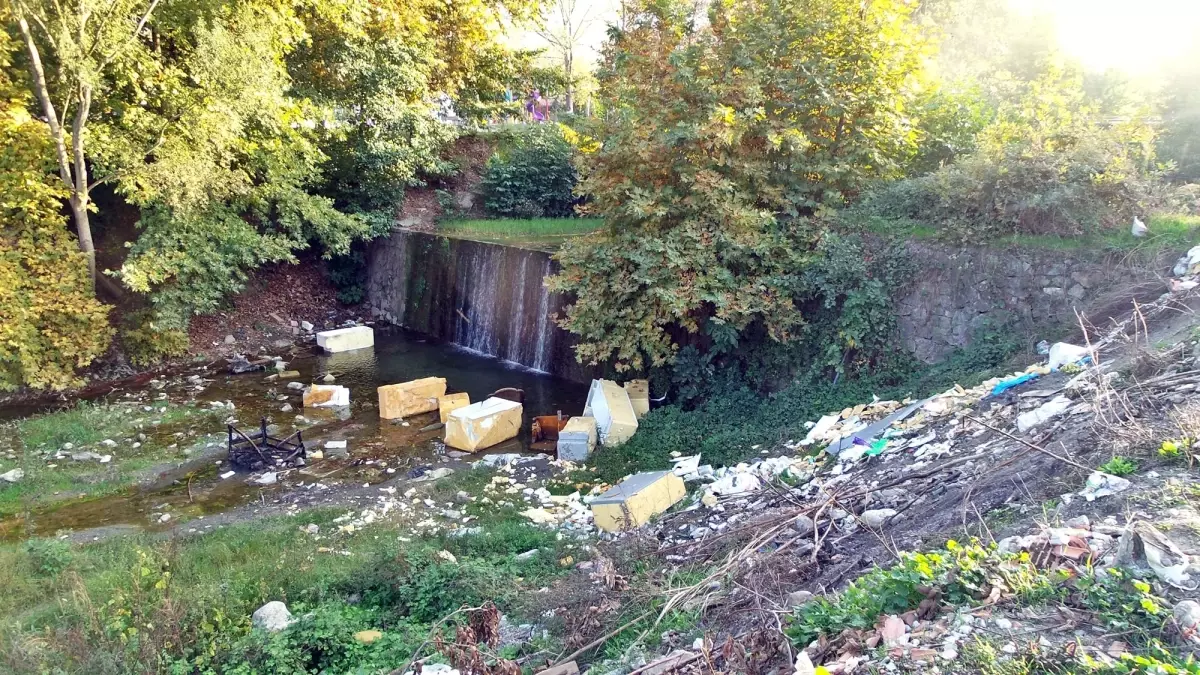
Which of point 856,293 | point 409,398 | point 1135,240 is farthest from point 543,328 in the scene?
point 1135,240

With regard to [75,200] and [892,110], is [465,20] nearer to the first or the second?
[75,200]

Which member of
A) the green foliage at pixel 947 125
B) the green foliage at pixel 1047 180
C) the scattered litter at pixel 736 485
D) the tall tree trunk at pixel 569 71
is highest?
the tall tree trunk at pixel 569 71

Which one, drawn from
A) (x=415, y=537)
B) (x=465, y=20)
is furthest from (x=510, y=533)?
(x=465, y=20)

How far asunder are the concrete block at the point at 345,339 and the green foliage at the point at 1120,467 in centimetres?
1286

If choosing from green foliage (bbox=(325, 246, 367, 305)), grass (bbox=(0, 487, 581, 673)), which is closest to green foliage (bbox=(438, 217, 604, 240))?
green foliage (bbox=(325, 246, 367, 305))

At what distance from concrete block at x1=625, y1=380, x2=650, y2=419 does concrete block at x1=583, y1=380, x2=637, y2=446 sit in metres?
0.10

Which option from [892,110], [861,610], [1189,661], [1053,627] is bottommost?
[861,610]

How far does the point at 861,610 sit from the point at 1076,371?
379cm

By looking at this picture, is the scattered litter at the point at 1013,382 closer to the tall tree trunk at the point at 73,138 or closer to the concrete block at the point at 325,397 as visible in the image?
the concrete block at the point at 325,397

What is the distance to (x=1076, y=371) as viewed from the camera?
5.75 metres

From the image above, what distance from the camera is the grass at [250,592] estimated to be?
4367mm

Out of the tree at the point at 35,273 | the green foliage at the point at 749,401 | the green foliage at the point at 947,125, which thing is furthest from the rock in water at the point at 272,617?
the green foliage at the point at 947,125

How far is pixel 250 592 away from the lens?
529 centimetres

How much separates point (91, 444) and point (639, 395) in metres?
7.14
